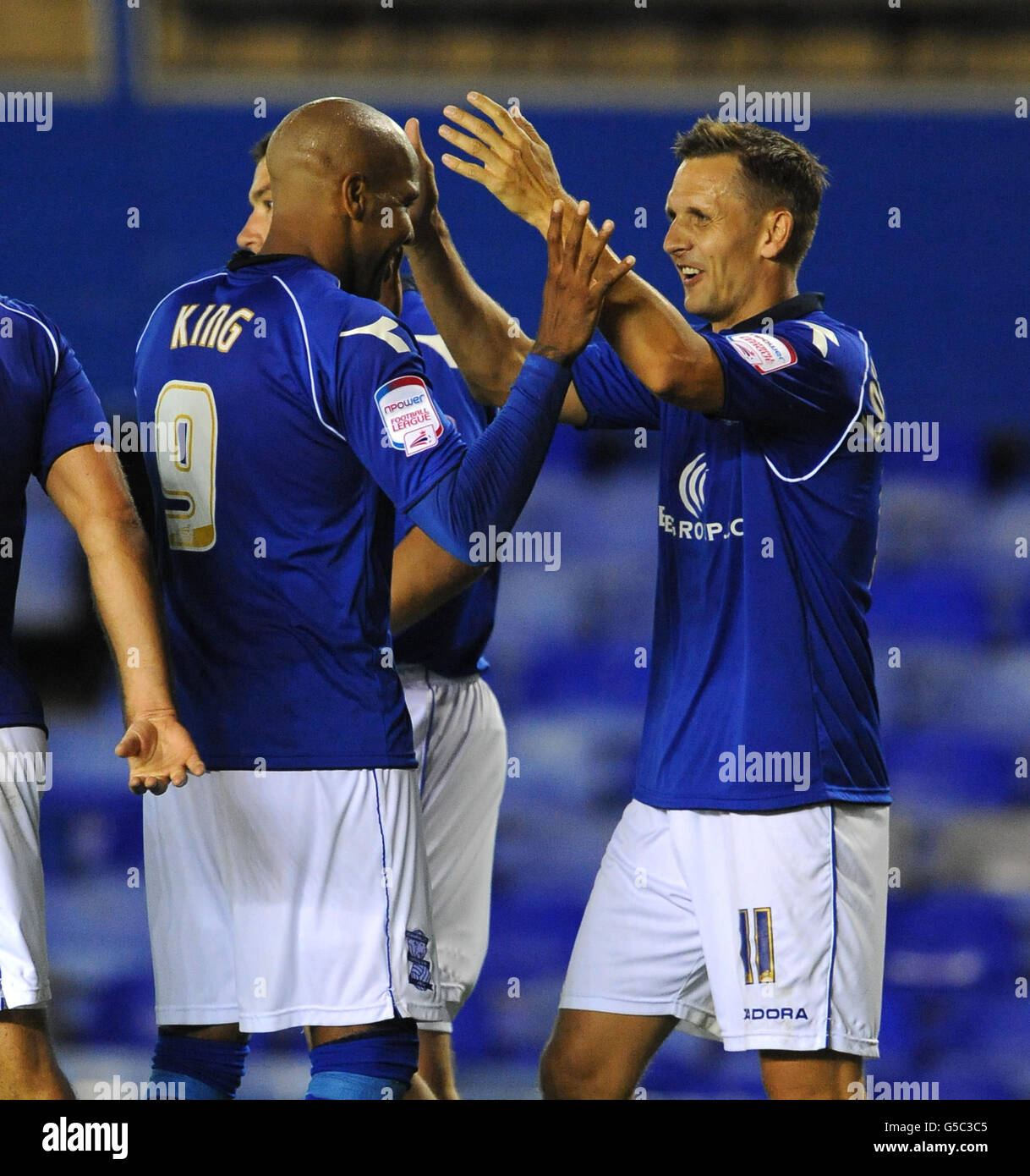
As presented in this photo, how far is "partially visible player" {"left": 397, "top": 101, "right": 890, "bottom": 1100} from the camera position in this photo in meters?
2.65

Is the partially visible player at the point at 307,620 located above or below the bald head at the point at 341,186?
below

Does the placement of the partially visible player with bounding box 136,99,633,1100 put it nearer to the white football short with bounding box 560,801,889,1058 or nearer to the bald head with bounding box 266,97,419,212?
the bald head with bounding box 266,97,419,212

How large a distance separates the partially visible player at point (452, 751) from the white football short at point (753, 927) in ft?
1.54

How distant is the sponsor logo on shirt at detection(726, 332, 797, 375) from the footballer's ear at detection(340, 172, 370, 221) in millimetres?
628

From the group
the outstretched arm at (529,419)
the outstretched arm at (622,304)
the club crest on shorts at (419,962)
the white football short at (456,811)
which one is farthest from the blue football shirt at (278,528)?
the white football short at (456,811)

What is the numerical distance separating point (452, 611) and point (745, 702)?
2.48 feet

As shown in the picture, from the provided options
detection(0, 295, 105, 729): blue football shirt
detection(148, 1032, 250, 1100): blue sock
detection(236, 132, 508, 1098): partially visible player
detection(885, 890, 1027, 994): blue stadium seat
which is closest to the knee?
detection(236, 132, 508, 1098): partially visible player

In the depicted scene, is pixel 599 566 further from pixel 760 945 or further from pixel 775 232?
pixel 760 945

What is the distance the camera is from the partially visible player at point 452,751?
321cm

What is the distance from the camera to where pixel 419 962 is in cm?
239

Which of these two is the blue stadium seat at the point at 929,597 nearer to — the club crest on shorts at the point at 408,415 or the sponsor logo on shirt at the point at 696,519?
the sponsor logo on shirt at the point at 696,519

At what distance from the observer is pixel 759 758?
270 cm

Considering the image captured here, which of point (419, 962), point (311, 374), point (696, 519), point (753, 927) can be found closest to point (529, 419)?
point (311, 374)
